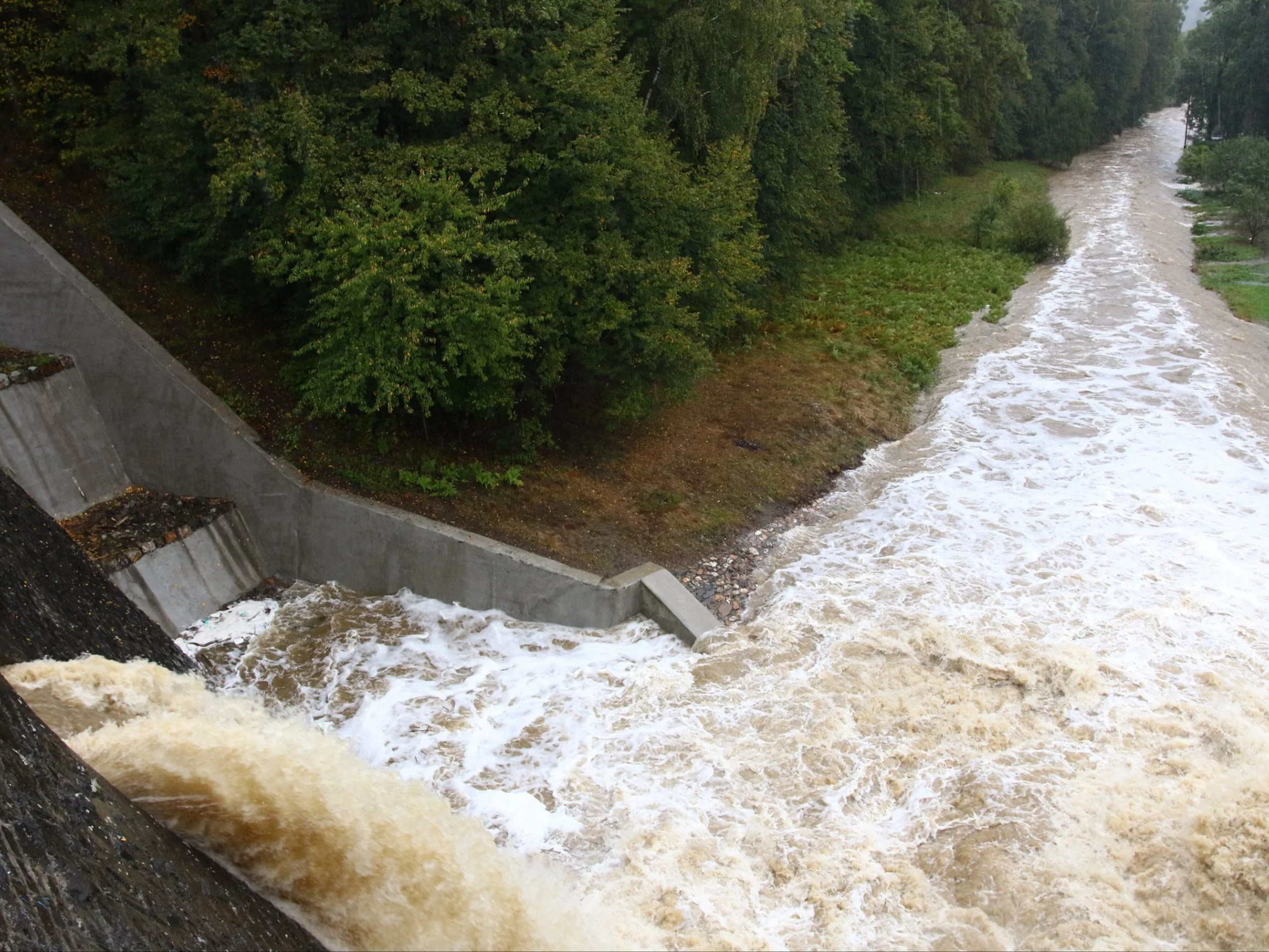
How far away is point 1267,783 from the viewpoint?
7926 mm

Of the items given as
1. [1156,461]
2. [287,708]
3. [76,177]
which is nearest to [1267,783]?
[1156,461]

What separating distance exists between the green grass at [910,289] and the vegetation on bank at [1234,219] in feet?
16.7

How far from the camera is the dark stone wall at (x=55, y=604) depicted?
7.43 m

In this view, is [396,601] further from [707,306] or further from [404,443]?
[707,306]

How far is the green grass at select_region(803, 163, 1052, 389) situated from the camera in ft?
63.3

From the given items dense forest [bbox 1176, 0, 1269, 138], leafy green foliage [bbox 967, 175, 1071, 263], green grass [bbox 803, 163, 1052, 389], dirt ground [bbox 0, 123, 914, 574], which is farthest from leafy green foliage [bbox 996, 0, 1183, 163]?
dirt ground [bbox 0, 123, 914, 574]

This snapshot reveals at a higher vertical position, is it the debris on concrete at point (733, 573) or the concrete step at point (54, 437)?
the concrete step at point (54, 437)

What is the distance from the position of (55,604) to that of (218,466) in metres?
4.17

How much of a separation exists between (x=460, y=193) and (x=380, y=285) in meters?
1.54

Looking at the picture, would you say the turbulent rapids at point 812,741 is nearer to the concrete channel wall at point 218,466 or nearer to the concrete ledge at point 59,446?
the concrete channel wall at point 218,466

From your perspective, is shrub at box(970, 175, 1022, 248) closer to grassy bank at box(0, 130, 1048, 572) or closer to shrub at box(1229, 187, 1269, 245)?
shrub at box(1229, 187, 1269, 245)

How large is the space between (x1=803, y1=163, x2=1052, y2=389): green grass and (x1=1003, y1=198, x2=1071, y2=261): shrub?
2.26 ft

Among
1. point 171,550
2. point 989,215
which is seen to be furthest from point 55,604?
point 989,215

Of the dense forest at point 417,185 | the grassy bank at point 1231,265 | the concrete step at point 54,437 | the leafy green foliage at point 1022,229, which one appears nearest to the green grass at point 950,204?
the leafy green foliage at point 1022,229
